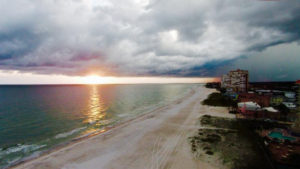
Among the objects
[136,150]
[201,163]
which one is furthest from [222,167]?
[136,150]

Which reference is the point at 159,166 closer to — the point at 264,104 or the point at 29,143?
the point at 29,143

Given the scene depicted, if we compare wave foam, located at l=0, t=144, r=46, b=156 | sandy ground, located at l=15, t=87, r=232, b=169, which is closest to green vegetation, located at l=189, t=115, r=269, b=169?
sandy ground, located at l=15, t=87, r=232, b=169

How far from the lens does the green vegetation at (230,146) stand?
11328 millimetres

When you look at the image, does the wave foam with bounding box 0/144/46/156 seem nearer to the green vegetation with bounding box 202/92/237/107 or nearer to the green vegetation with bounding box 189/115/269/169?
the green vegetation with bounding box 189/115/269/169

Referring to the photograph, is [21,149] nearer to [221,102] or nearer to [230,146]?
[230,146]

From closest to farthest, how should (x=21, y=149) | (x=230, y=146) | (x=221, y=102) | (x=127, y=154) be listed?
(x=127, y=154) < (x=230, y=146) < (x=21, y=149) < (x=221, y=102)

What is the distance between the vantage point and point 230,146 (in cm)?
1402

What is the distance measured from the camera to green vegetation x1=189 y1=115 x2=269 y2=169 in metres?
11.3

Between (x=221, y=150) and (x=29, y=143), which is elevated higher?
(x=221, y=150)

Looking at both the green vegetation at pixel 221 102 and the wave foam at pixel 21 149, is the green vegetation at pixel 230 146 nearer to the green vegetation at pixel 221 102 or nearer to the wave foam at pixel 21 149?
the wave foam at pixel 21 149

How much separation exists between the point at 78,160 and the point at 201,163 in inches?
448

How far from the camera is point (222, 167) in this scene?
35.1ft

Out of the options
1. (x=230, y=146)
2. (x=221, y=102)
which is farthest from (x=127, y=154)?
(x=221, y=102)

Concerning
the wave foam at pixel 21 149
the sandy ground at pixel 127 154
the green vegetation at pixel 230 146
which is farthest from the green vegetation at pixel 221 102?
the wave foam at pixel 21 149
